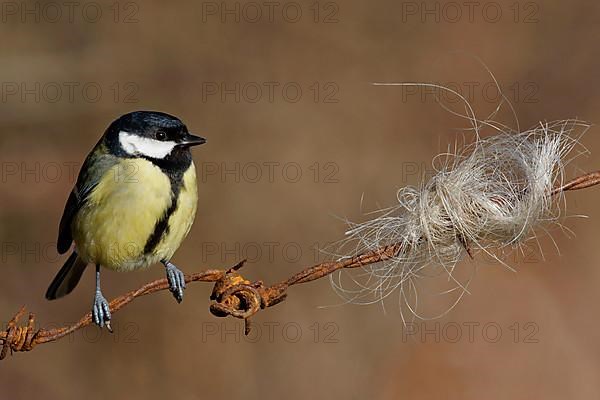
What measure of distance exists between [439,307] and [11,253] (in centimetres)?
293

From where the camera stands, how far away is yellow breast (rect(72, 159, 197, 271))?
149 inches

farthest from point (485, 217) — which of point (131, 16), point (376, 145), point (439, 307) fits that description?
point (131, 16)

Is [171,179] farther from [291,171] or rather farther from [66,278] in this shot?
[291,171]

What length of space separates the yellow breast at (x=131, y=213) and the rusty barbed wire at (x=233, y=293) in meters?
0.83

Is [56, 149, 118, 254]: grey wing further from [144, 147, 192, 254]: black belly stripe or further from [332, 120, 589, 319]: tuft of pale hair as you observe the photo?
[332, 120, 589, 319]: tuft of pale hair

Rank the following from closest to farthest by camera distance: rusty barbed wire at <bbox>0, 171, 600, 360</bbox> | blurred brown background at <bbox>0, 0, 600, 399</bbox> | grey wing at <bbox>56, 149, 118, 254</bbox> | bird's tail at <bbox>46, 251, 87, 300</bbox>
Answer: rusty barbed wire at <bbox>0, 171, 600, 360</bbox> → grey wing at <bbox>56, 149, 118, 254</bbox> → bird's tail at <bbox>46, 251, 87, 300</bbox> → blurred brown background at <bbox>0, 0, 600, 399</bbox>

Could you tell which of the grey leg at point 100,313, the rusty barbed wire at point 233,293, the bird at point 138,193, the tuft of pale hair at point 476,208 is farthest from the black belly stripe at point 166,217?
the tuft of pale hair at point 476,208

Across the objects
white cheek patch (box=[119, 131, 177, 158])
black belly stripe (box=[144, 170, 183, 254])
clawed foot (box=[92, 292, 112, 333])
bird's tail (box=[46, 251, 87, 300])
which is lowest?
clawed foot (box=[92, 292, 112, 333])

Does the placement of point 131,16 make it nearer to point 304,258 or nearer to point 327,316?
point 304,258

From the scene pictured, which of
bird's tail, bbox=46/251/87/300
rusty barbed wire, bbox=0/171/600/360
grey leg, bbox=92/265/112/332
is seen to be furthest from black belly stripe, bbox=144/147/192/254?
rusty barbed wire, bbox=0/171/600/360

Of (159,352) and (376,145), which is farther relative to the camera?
(376,145)

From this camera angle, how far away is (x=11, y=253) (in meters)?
6.33

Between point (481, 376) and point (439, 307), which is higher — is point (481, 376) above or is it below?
below

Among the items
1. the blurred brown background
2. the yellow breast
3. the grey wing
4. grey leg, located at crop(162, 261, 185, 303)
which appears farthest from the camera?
the blurred brown background
